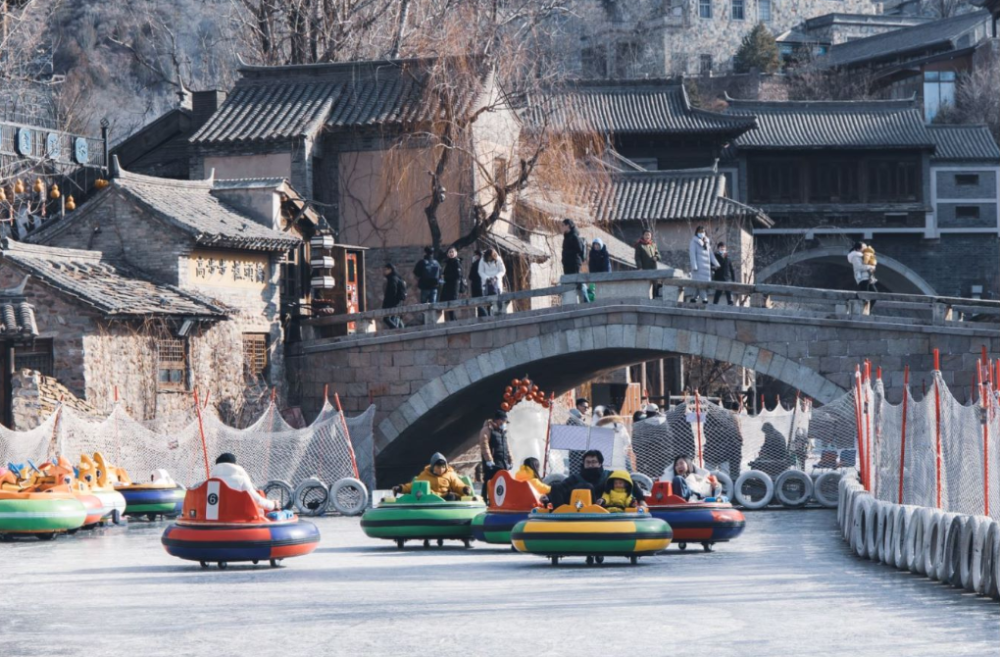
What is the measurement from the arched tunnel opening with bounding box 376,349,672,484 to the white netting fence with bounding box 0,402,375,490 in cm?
595

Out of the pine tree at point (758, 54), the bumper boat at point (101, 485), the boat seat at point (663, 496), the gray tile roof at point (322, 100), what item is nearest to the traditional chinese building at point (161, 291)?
the gray tile roof at point (322, 100)

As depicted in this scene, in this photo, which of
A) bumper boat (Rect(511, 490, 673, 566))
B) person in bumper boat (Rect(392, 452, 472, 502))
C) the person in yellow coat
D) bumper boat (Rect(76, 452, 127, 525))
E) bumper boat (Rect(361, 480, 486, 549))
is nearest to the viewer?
bumper boat (Rect(511, 490, 673, 566))

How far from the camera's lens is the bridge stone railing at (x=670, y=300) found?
3241 cm

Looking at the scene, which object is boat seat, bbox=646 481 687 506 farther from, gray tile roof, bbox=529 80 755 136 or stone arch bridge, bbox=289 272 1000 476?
gray tile roof, bbox=529 80 755 136

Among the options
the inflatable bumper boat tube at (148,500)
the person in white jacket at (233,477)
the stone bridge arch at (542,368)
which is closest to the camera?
the person in white jacket at (233,477)

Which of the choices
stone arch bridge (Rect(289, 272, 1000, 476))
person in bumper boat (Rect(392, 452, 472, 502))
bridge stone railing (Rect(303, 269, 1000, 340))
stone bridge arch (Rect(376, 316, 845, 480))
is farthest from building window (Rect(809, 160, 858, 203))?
person in bumper boat (Rect(392, 452, 472, 502))

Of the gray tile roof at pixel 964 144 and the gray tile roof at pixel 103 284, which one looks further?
the gray tile roof at pixel 964 144

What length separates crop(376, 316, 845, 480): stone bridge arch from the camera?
33625 millimetres

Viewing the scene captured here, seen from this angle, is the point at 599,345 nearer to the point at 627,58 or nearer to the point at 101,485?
the point at 101,485

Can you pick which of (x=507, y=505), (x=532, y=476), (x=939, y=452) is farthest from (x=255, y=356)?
(x=939, y=452)

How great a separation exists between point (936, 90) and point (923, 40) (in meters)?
2.52

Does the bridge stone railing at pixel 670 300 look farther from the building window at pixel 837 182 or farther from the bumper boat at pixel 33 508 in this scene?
the building window at pixel 837 182

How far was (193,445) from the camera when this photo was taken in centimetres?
2970

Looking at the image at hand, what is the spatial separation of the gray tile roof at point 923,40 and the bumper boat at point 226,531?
2407 inches
